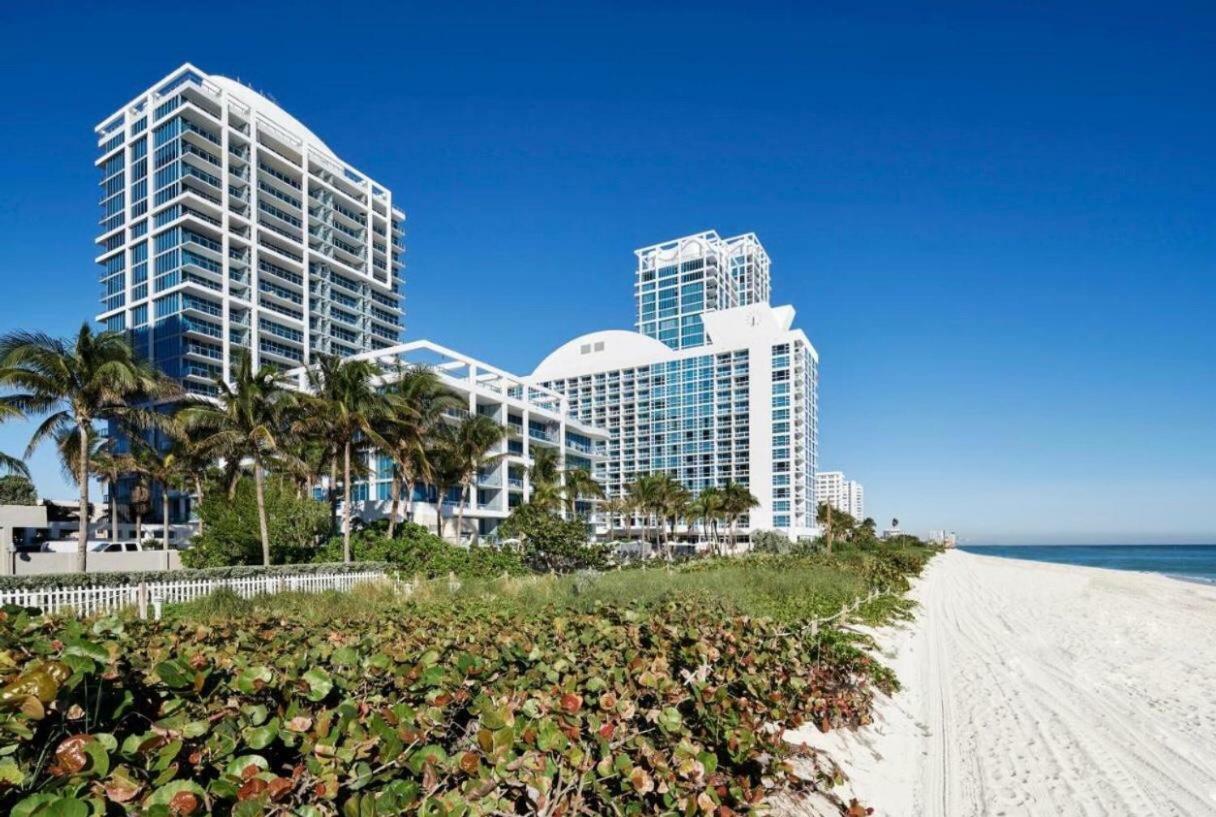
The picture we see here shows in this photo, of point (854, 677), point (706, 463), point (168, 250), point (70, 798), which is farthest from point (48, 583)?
point (706, 463)

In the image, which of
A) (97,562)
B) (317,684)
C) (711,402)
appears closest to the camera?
(317,684)

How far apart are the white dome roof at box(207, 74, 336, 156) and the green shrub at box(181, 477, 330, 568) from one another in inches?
2387

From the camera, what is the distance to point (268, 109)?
80500mm

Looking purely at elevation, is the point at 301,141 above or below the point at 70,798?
above

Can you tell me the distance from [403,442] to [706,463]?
69.8 meters

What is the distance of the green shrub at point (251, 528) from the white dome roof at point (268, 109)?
6064 cm

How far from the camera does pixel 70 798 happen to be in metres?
1.54

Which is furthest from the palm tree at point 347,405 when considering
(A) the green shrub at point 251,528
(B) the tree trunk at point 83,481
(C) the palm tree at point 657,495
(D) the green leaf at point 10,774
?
(C) the palm tree at point 657,495

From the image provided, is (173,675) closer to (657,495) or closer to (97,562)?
(97,562)

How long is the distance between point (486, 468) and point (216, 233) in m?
40.8

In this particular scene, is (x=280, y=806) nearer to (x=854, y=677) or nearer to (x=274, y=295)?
(x=854, y=677)

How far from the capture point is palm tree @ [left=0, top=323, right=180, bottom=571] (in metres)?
21.2

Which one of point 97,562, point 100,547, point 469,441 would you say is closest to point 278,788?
point 469,441

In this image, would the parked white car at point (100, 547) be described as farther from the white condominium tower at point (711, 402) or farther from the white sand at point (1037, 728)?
the white condominium tower at point (711, 402)
